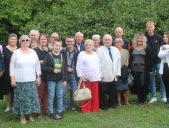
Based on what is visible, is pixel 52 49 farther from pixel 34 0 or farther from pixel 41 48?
pixel 34 0

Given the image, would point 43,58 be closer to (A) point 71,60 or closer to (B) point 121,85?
(A) point 71,60

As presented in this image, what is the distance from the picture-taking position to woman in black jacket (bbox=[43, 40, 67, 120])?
24.2 ft

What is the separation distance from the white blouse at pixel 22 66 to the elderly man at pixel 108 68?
6.57 feet

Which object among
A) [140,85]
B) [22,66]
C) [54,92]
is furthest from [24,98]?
[140,85]

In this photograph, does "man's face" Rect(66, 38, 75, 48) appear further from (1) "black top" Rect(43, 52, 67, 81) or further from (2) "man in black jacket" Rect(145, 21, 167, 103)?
(2) "man in black jacket" Rect(145, 21, 167, 103)

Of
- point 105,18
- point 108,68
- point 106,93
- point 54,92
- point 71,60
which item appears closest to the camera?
point 54,92

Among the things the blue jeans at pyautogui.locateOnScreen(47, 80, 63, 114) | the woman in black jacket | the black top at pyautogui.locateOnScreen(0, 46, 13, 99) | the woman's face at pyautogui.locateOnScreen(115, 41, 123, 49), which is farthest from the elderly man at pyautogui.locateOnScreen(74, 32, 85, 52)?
the black top at pyautogui.locateOnScreen(0, 46, 13, 99)

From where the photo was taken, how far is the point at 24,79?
6.98 metres

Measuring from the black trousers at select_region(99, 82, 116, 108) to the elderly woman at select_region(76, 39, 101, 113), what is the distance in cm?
23

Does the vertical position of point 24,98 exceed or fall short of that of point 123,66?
it falls short

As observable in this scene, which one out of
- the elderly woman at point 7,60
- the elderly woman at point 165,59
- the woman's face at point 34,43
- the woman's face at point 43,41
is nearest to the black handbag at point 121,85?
the elderly woman at point 165,59

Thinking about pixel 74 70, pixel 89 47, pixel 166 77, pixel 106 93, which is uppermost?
pixel 89 47

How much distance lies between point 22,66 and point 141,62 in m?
3.32

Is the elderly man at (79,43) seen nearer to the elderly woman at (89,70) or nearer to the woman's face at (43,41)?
the elderly woman at (89,70)
